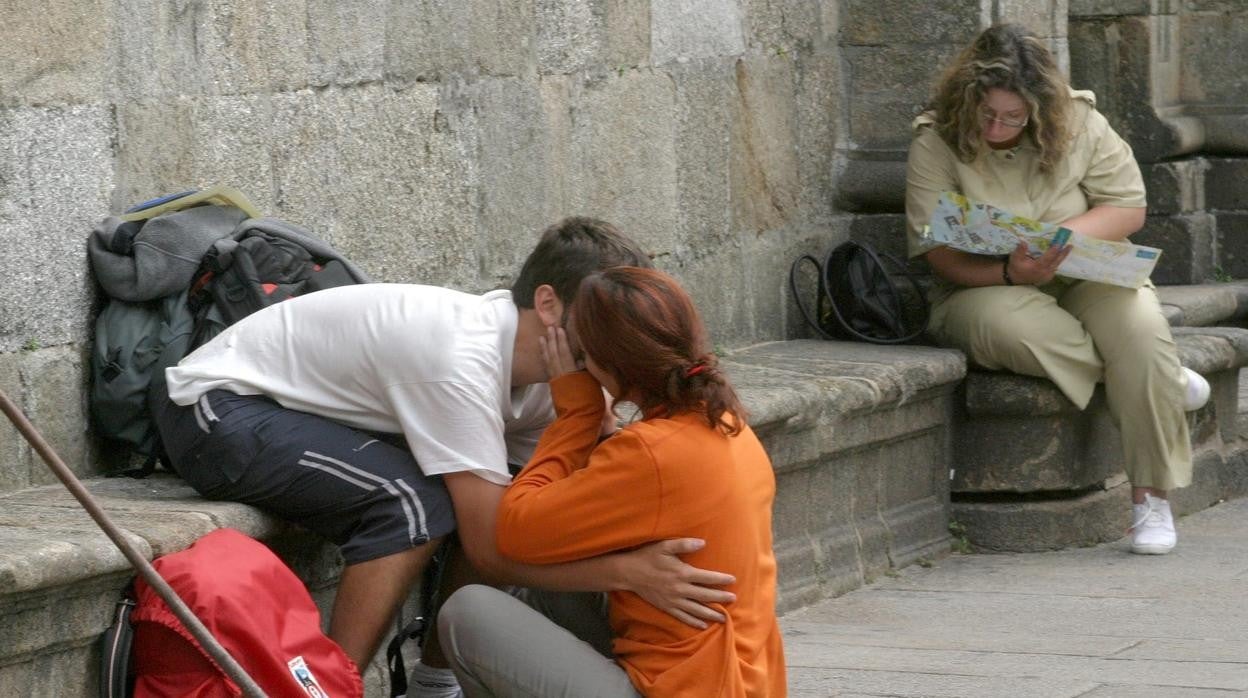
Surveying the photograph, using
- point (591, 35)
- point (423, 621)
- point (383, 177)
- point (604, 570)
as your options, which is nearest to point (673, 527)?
point (604, 570)

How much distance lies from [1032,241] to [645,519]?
9.08 feet

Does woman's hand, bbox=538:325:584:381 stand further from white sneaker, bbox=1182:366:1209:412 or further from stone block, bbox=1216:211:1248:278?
stone block, bbox=1216:211:1248:278

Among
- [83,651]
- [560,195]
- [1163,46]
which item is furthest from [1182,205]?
[83,651]

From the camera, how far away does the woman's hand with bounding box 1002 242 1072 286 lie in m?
5.69

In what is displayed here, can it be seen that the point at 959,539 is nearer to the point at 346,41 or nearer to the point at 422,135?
the point at 422,135

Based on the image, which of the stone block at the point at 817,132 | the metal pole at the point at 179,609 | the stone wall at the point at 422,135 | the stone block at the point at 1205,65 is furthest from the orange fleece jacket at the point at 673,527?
the stone block at the point at 1205,65

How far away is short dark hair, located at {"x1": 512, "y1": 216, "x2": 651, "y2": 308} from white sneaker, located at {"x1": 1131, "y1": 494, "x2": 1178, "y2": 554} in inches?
109

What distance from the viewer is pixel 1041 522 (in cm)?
604

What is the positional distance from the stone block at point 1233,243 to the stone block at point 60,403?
5394 millimetres

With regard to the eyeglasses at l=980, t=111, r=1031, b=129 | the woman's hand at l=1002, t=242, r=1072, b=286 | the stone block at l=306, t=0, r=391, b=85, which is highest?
the stone block at l=306, t=0, r=391, b=85

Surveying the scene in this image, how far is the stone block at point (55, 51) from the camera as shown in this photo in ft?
12.3

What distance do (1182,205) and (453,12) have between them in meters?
3.77

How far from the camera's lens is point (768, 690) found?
3324mm

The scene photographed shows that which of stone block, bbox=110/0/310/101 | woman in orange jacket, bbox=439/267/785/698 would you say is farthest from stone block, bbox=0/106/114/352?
woman in orange jacket, bbox=439/267/785/698
